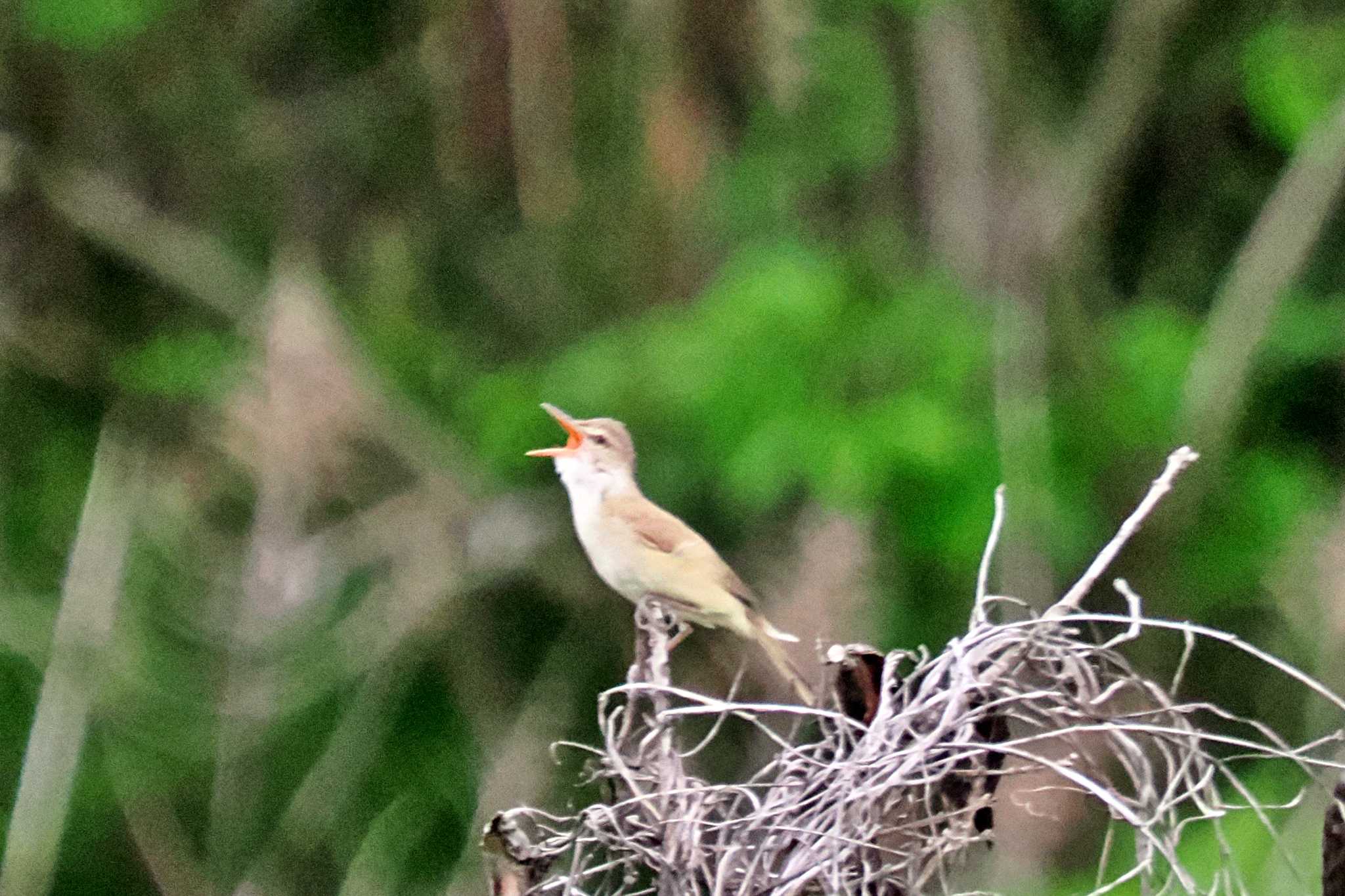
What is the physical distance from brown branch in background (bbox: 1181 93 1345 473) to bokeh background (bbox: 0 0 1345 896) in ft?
0.07

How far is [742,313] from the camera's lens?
228 inches

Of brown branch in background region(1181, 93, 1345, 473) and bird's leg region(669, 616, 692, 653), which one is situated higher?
brown branch in background region(1181, 93, 1345, 473)

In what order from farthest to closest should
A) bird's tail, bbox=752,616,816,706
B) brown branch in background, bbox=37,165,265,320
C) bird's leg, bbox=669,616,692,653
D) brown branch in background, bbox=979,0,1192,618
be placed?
brown branch in background, bbox=37,165,265,320
brown branch in background, bbox=979,0,1192,618
bird's tail, bbox=752,616,816,706
bird's leg, bbox=669,616,692,653

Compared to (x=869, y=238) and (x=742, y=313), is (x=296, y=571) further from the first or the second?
(x=869, y=238)

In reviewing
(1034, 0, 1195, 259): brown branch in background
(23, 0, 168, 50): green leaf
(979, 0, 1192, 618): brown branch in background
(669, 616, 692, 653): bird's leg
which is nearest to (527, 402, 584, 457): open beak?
(669, 616, 692, 653): bird's leg

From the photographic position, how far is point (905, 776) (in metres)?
2.30

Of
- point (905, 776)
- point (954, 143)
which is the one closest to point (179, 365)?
point (954, 143)

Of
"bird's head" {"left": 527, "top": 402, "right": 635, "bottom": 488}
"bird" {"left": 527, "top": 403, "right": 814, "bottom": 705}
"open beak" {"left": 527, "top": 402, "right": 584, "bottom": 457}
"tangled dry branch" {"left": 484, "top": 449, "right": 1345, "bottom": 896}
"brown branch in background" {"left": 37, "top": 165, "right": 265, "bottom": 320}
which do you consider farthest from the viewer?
"brown branch in background" {"left": 37, "top": 165, "right": 265, "bottom": 320}

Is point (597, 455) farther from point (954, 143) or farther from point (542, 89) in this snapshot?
point (954, 143)

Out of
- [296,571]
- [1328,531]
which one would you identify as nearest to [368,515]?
[296,571]

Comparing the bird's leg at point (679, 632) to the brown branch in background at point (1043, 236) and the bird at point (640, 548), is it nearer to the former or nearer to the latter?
the bird at point (640, 548)

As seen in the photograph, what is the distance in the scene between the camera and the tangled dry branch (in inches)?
89.1

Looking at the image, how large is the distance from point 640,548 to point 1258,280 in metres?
3.32

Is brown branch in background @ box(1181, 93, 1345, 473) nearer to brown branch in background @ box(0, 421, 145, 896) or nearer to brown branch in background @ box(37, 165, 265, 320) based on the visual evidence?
brown branch in background @ box(37, 165, 265, 320)
